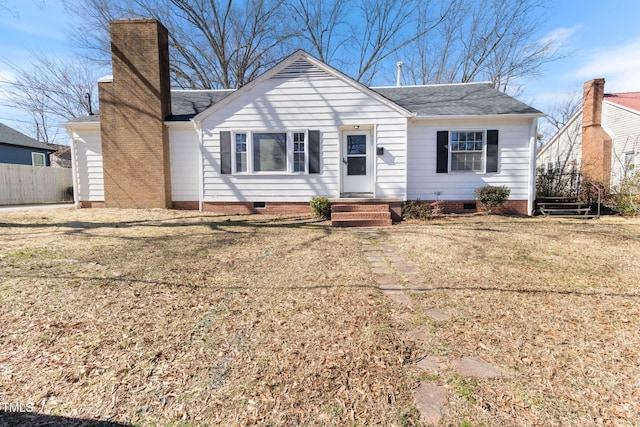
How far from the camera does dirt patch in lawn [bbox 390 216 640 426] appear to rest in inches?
71.3

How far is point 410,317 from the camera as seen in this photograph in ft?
9.70

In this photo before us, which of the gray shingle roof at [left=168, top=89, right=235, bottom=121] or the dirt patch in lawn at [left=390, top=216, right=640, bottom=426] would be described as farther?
the gray shingle roof at [left=168, top=89, right=235, bottom=121]

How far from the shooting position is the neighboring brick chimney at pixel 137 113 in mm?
9914

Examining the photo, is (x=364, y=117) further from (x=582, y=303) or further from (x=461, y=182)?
(x=582, y=303)

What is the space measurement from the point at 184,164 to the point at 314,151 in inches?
175

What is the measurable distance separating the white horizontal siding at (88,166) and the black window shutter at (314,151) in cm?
728

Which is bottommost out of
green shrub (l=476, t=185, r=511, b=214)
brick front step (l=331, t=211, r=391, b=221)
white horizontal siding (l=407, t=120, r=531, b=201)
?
brick front step (l=331, t=211, r=391, b=221)

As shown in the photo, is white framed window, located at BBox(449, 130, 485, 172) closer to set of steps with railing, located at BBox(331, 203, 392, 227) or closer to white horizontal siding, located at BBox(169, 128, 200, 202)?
set of steps with railing, located at BBox(331, 203, 392, 227)

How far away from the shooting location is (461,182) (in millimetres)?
9992

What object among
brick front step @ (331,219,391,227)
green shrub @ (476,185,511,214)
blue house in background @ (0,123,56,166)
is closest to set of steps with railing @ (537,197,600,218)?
green shrub @ (476,185,511,214)

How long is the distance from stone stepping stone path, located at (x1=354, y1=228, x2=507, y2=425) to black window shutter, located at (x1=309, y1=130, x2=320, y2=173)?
14.4ft

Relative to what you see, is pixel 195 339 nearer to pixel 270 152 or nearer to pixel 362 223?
pixel 362 223

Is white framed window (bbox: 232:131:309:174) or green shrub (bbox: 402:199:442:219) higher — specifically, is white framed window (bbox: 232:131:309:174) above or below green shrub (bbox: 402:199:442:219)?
above

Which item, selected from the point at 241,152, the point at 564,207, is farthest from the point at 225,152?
the point at 564,207
